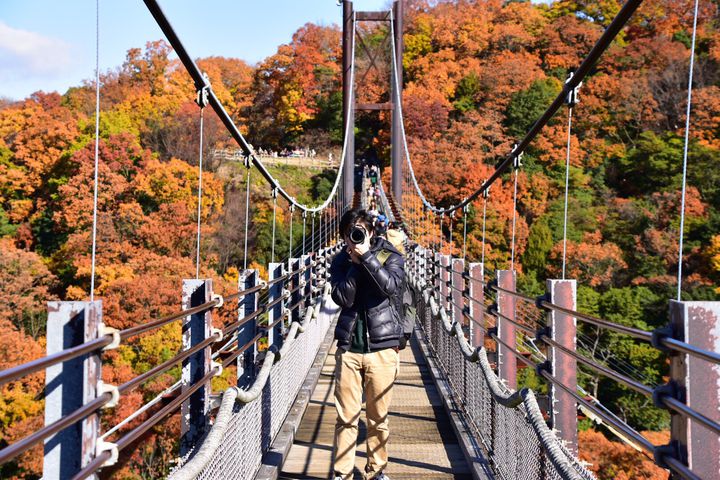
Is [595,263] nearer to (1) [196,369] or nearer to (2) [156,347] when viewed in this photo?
(2) [156,347]

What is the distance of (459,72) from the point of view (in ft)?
99.2

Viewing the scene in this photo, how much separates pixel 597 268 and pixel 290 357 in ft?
55.0

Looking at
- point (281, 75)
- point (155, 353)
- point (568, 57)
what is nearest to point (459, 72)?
point (568, 57)

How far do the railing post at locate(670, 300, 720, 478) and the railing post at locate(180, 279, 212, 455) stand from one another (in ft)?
4.67

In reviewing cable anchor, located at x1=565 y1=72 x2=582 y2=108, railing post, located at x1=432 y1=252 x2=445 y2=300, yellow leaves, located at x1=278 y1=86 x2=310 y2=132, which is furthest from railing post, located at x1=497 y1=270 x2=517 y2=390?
yellow leaves, located at x1=278 y1=86 x2=310 y2=132

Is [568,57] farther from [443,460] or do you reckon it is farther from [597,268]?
[443,460]

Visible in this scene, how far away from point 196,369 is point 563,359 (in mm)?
1189

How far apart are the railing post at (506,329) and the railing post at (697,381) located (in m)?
2.05

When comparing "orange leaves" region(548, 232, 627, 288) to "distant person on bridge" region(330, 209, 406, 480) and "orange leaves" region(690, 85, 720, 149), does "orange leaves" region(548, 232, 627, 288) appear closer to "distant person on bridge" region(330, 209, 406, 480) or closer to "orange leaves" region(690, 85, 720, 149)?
"orange leaves" region(690, 85, 720, 149)

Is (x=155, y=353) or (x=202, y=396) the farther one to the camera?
(x=155, y=353)

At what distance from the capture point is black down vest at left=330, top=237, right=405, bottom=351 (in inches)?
98.5

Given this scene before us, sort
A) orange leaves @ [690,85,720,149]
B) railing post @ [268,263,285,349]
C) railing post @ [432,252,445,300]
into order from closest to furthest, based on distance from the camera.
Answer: railing post @ [268,263,285,349] → railing post @ [432,252,445,300] → orange leaves @ [690,85,720,149]

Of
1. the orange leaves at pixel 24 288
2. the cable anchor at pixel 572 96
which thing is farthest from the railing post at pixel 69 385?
the orange leaves at pixel 24 288

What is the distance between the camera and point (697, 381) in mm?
1259
